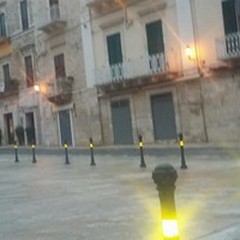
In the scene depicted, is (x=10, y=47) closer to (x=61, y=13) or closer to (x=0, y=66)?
(x=0, y=66)

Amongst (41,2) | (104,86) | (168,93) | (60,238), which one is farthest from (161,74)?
(60,238)

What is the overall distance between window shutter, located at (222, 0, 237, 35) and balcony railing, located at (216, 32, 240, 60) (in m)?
0.40

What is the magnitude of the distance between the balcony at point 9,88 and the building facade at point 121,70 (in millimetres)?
73

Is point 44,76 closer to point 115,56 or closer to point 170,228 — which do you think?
point 115,56

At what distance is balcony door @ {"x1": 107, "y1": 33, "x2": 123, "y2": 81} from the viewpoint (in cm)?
2870

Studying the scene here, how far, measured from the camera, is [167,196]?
13.4 feet

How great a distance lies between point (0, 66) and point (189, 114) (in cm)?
1903

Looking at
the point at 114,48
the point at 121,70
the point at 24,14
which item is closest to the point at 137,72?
the point at 121,70

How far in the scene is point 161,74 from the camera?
26188 mm

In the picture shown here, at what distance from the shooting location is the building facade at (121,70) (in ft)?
80.7

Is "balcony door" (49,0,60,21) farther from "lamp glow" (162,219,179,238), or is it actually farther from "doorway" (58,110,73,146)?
"lamp glow" (162,219,179,238)

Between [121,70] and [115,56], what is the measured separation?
1.22 meters

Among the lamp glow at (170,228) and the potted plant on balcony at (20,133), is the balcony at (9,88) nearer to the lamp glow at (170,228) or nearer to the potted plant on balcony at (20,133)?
the potted plant on balcony at (20,133)

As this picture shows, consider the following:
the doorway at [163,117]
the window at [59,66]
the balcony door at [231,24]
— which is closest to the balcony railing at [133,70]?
the doorway at [163,117]
